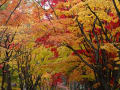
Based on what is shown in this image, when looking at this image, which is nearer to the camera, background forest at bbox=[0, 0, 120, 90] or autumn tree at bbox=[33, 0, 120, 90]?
background forest at bbox=[0, 0, 120, 90]

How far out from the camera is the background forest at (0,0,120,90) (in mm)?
8586

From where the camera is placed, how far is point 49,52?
15.8m

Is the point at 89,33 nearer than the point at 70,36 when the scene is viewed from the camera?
No

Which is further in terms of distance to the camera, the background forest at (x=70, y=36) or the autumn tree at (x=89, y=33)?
the autumn tree at (x=89, y=33)

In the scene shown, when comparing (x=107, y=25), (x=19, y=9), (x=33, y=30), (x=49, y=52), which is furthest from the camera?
(x=49, y=52)

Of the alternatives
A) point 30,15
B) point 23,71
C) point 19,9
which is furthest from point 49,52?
point 19,9

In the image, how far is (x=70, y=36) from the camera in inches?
369

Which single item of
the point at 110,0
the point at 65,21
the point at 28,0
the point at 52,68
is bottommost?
the point at 52,68

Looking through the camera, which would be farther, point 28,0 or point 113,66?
point 28,0

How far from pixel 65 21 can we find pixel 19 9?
5510 mm

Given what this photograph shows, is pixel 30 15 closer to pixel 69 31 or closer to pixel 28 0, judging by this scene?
pixel 28 0

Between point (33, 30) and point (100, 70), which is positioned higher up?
point (33, 30)

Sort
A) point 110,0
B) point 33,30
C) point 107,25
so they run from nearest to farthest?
point 110,0
point 33,30
point 107,25

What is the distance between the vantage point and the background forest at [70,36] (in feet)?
28.2
